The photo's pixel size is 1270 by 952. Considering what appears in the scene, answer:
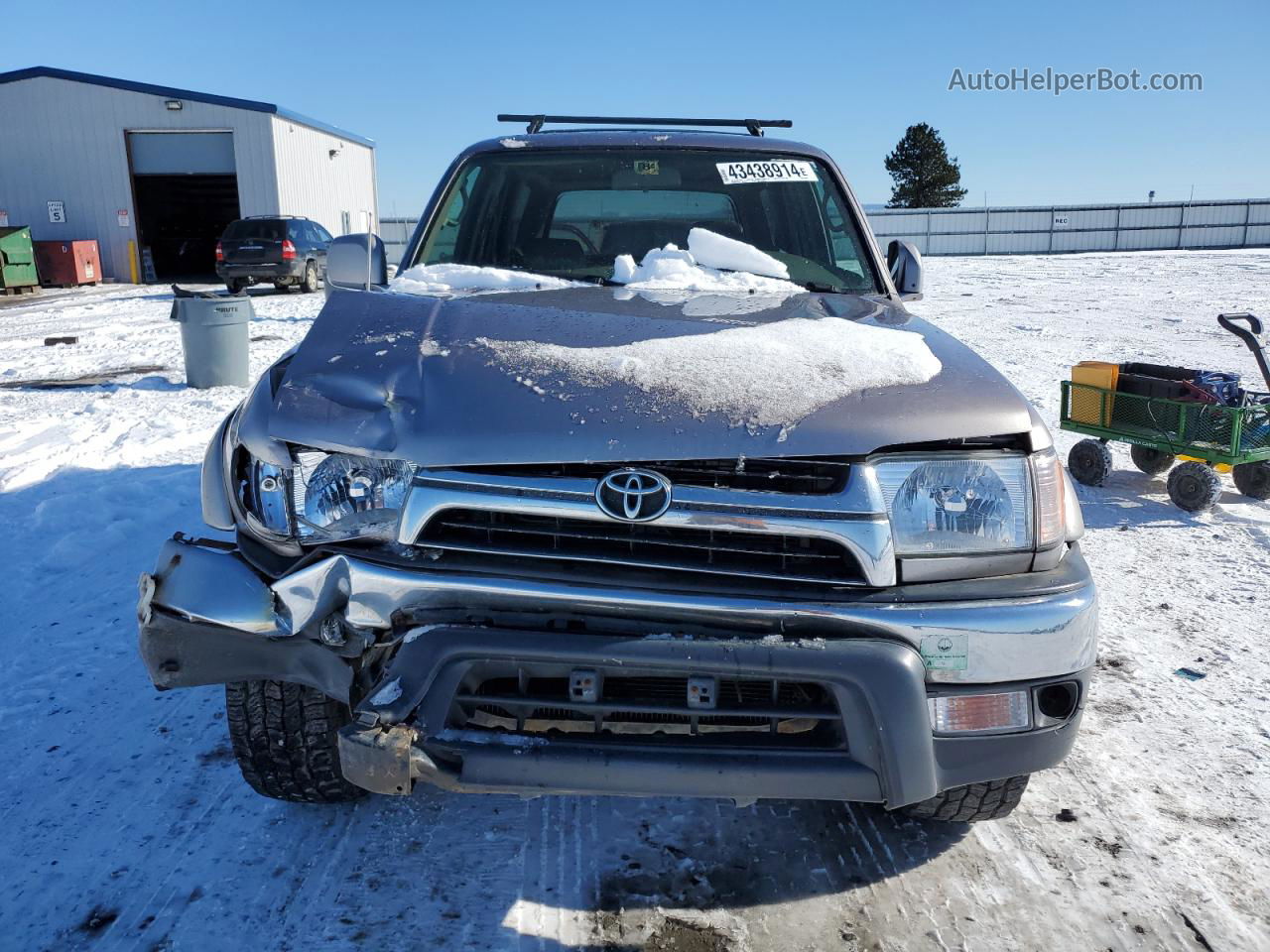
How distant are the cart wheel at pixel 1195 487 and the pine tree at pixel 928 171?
183 feet

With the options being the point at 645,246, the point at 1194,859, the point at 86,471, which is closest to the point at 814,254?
the point at 645,246

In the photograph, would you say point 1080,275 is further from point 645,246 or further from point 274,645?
point 274,645

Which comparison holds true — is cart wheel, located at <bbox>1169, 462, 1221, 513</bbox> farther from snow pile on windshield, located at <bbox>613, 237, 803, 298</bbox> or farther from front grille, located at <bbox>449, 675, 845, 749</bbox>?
front grille, located at <bbox>449, 675, 845, 749</bbox>

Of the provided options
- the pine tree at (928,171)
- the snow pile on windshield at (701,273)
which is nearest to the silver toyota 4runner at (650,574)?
the snow pile on windshield at (701,273)

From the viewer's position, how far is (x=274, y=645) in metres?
2.13

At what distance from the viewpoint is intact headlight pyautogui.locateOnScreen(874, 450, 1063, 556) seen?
A: 2.06 meters

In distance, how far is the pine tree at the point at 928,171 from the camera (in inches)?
2259

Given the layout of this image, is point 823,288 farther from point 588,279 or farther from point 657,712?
point 657,712

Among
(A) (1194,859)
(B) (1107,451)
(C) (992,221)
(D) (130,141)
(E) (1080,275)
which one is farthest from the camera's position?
(C) (992,221)

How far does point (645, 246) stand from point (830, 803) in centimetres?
203

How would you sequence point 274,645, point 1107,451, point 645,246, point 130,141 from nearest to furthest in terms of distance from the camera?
1. point 274,645
2. point 645,246
3. point 1107,451
4. point 130,141

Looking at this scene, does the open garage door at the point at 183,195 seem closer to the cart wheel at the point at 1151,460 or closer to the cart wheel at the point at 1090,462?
the cart wheel at the point at 1090,462

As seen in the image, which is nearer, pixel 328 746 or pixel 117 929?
pixel 117 929

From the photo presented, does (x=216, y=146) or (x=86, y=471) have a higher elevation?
(x=216, y=146)
